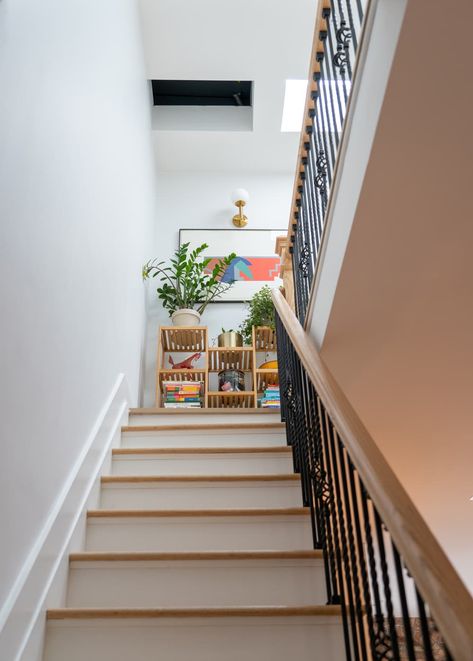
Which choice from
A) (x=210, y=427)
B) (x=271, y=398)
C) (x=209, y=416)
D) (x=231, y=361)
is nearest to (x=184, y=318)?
(x=231, y=361)

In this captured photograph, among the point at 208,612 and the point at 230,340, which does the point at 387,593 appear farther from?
the point at 230,340

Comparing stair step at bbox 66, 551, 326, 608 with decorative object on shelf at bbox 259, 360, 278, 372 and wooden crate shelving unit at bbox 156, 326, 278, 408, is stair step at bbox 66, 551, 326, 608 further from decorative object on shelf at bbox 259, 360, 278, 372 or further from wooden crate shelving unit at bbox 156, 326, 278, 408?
decorative object on shelf at bbox 259, 360, 278, 372

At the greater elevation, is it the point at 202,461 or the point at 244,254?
the point at 244,254

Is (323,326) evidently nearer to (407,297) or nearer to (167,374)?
(407,297)

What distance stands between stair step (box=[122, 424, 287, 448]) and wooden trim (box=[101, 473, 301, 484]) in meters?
0.59

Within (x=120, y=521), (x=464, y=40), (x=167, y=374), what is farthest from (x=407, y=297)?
(x=167, y=374)

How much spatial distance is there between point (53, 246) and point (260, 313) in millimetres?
3440

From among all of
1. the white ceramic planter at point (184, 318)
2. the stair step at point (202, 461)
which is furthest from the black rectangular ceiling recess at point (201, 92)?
the stair step at point (202, 461)

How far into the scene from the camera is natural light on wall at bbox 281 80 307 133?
6499mm

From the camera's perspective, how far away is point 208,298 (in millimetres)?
6367

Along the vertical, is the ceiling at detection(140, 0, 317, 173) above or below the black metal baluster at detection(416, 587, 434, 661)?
above

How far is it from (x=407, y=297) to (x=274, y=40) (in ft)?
13.2

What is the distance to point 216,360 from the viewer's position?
18.9 feet

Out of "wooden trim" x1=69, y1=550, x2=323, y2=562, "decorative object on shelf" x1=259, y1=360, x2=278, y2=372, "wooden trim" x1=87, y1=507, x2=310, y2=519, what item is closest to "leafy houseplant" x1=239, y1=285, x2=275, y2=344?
"decorative object on shelf" x1=259, y1=360, x2=278, y2=372
